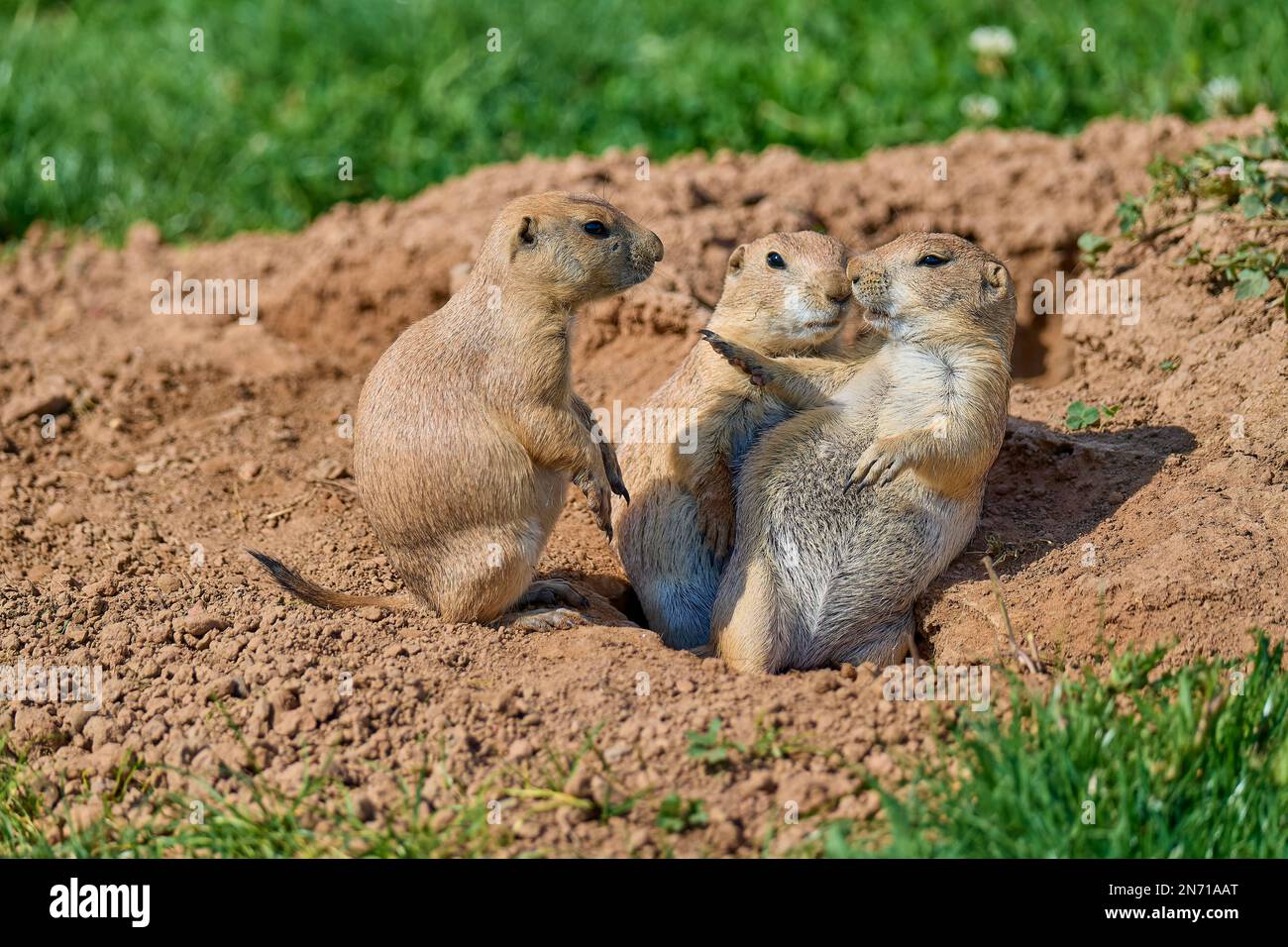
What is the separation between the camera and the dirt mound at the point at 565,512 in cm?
423

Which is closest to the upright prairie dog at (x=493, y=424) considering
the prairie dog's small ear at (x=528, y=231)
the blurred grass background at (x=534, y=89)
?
the prairie dog's small ear at (x=528, y=231)

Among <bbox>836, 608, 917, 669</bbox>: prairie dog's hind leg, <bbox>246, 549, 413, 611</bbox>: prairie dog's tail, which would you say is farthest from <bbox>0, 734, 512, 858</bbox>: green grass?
<bbox>836, 608, 917, 669</bbox>: prairie dog's hind leg

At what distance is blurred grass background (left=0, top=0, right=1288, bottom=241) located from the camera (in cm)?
861

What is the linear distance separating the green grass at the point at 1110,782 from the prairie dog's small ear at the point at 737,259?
2302 mm

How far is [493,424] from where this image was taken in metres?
5.06

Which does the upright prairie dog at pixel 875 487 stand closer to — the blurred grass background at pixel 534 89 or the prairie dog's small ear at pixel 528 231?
the prairie dog's small ear at pixel 528 231

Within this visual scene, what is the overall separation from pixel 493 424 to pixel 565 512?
1365 mm

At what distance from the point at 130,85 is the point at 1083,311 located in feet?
21.2

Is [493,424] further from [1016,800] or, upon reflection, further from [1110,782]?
[1110,782]

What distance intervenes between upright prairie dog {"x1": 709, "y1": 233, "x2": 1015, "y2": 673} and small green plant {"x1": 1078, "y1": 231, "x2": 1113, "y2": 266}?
1381 mm

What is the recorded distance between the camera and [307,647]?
4.80 meters

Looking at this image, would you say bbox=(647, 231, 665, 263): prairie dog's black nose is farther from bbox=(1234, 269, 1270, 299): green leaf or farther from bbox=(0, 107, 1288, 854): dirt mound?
bbox=(1234, 269, 1270, 299): green leaf

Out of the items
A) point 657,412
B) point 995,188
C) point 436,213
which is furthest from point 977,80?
point 657,412

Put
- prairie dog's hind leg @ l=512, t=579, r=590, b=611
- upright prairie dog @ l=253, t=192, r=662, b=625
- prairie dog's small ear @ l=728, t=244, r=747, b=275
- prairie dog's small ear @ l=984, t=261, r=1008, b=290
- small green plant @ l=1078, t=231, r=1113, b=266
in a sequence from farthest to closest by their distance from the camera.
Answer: small green plant @ l=1078, t=231, r=1113, b=266 < prairie dog's small ear @ l=728, t=244, r=747, b=275 < prairie dog's hind leg @ l=512, t=579, r=590, b=611 < prairie dog's small ear @ l=984, t=261, r=1008, b=290 < upright prairie dog @ l=253, t=192, r=662, b=625
